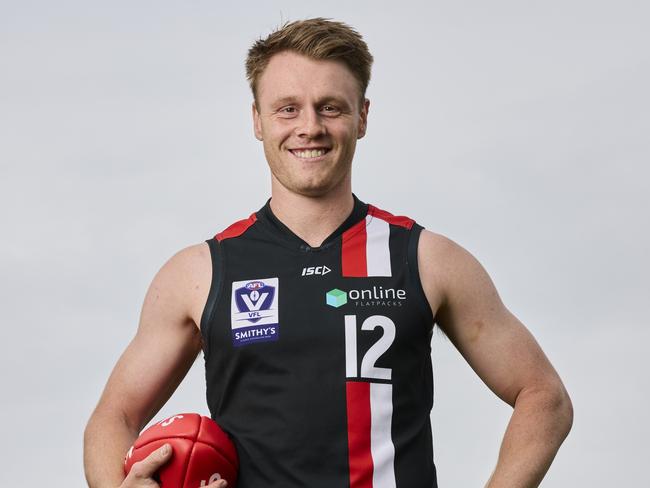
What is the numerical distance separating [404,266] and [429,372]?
1.64ft

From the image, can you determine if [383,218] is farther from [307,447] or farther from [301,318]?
[307,447]

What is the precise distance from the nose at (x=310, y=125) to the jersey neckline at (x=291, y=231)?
0.47 m

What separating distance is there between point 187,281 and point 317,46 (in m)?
1.27

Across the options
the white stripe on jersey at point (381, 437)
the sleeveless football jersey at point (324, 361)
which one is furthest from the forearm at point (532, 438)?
the white stripe on jersey at point (381, 437)

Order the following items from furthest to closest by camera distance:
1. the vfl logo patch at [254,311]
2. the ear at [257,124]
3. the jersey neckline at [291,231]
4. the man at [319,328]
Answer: the ear at [257,124], the jersey neckline at [291,231], the vfl logo patch at [254,311], the man at [319,328]

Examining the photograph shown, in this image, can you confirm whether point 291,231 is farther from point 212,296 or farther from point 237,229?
point 212,296

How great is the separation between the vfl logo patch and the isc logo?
14 cm

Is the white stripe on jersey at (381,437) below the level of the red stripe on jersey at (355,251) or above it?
below

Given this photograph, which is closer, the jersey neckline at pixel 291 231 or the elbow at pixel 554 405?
the elbow at pixel 554 405

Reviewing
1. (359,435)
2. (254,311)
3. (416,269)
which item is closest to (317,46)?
(416,269)

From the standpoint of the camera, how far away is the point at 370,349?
5402 millimetres

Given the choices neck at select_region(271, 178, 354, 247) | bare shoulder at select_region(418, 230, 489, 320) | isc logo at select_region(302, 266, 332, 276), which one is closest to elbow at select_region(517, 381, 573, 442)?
bare shoulder at select_region(418, 230, 489, 320)

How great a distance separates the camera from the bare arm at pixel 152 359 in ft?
18.9

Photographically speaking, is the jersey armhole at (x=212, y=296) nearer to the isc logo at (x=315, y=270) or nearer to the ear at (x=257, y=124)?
the isc logo at (x=315, y=270)
